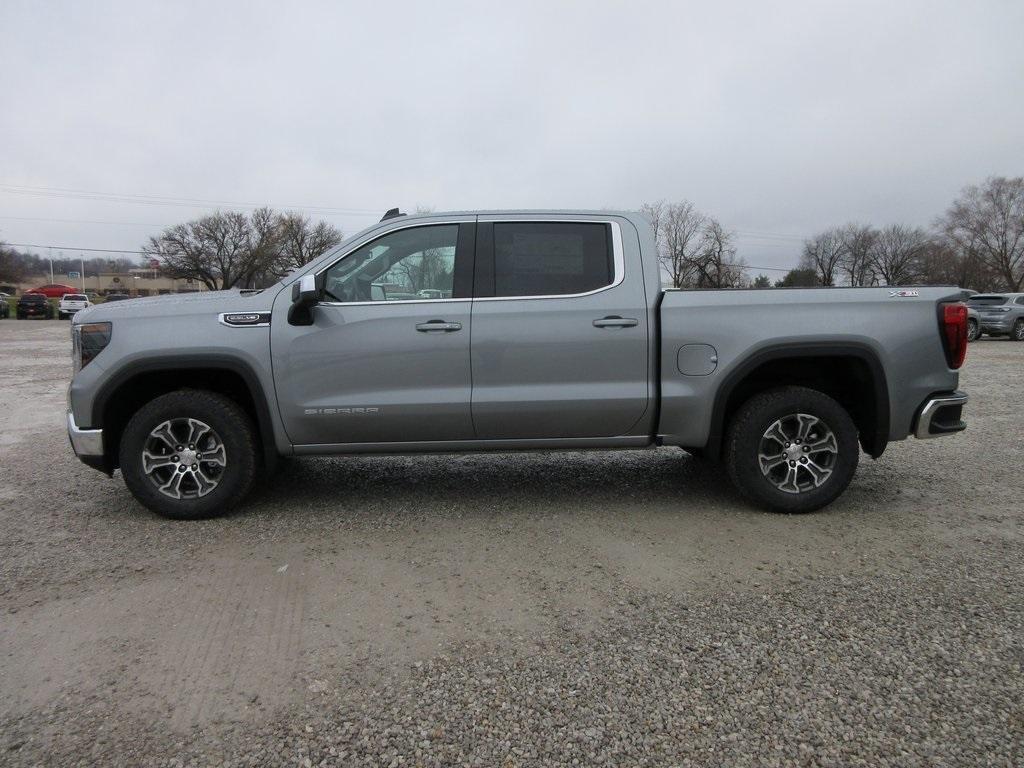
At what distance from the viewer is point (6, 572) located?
3541 mm

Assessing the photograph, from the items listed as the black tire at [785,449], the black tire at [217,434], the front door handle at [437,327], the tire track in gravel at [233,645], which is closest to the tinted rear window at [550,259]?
the front door handle at [437,327]

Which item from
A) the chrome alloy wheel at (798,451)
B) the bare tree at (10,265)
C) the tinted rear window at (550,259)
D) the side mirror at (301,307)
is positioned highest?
the bare tree at (10,265)

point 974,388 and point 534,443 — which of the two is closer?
point 534,443

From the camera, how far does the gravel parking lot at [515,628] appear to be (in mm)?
2219

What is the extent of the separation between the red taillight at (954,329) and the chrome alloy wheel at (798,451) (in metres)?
0.89

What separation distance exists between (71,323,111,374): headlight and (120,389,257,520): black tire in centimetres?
43

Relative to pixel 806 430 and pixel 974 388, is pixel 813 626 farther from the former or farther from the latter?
pixel 974 388

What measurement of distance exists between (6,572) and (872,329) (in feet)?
16.5

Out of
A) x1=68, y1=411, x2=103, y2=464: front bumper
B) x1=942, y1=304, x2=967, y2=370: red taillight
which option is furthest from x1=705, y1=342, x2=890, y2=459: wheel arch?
x1=68, y1=411, x2=103, y2=464: front bumper

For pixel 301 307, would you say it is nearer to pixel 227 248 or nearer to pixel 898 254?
pixel 227 248

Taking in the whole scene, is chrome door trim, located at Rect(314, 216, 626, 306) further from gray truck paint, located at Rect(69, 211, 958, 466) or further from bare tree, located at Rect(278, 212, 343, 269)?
bare tree, located at Rect(278, 212, 343, 269)

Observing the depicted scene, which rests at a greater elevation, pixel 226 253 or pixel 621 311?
pixel 226 253

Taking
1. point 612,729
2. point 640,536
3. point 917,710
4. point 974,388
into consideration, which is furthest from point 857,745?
point 974,388

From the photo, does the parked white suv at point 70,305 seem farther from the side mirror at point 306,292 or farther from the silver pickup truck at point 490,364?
the side mirror at point 306,292
